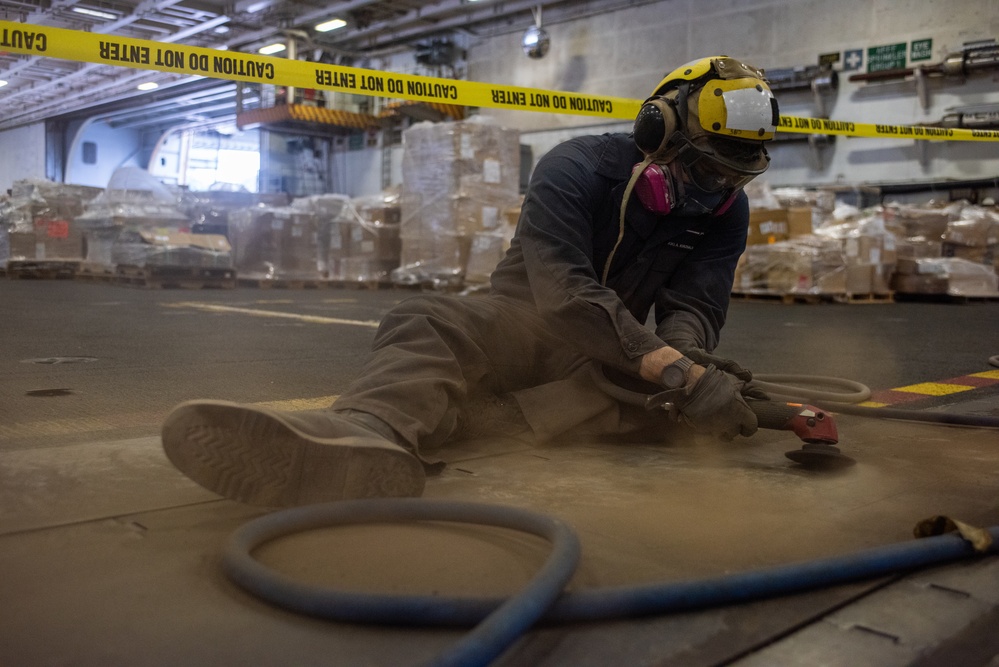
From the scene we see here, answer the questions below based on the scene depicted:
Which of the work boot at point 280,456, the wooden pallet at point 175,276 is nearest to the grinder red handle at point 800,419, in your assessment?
the work boot at point 280,456

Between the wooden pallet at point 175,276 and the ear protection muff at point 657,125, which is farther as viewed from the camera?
the wooden pallet at point 175,276

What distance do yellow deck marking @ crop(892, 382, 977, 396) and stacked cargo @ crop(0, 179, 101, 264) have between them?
39.3 feet

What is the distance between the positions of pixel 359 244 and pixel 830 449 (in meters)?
11.0

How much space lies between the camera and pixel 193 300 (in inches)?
342

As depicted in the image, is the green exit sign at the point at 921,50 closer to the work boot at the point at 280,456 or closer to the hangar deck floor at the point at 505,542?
the hangar deck floor at the point at 505,542

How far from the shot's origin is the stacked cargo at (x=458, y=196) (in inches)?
424

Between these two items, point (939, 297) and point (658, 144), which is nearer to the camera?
point (658, 144)

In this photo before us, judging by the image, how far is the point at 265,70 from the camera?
14.0 ft

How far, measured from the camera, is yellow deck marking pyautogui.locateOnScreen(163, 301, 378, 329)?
6.53m

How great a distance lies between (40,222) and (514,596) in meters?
13.6

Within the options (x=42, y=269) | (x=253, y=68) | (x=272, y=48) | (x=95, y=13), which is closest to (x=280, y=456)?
(x=253, y=68)

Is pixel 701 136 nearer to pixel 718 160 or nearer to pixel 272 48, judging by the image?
pixel 718 160

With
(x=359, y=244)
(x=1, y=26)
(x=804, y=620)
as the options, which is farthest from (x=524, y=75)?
(x=804, y=620)

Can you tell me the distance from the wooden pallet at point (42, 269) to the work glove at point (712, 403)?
504 inches
